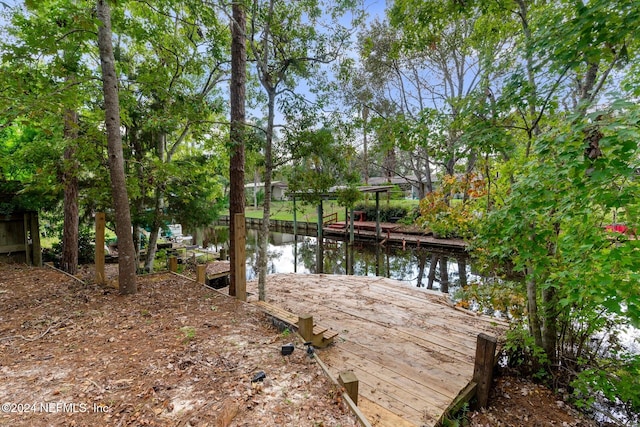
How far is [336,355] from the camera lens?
362cm

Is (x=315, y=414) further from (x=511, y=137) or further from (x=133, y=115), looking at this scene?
(x=133, y=115)

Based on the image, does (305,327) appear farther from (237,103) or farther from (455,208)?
(237,103)

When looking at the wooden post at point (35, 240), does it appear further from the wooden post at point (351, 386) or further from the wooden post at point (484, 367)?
the wooden post at point (484, 367)

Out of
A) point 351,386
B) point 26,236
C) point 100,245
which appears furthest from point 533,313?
point 26,236

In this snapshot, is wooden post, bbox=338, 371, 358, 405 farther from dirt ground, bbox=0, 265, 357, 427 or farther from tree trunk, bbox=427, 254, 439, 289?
tree trunk, bbox=427, 254, 439, 289

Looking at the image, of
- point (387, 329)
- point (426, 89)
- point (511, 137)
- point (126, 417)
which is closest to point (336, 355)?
point (387, 329)

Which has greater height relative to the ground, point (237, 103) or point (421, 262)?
point (237, 103)

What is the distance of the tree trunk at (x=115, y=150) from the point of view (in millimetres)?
4102

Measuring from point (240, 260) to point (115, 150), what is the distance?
8.26ft

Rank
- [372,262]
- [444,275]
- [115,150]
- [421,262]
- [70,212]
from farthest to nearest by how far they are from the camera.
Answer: [372,262], [421,262], [444,275], [70,212], [115,150]

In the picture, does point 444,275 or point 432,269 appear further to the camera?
point 432,269

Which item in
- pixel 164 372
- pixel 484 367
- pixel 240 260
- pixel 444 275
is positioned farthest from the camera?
pixel 444 275

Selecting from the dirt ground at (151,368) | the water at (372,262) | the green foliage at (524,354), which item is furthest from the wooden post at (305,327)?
the water at (372,262)

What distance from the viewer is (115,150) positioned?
423cm
